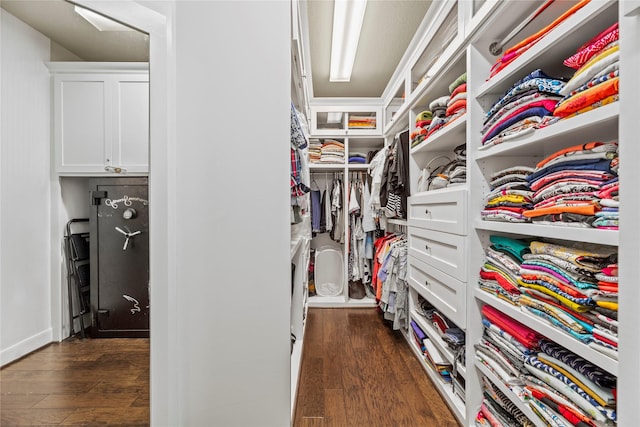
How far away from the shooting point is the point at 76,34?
3.65 feet

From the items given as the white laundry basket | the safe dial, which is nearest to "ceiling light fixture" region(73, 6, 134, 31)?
the safe dial

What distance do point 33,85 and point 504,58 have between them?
1757mm

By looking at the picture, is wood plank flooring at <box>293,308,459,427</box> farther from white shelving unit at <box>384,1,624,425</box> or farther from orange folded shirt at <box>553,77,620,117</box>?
orange folded shirt at <box>553,77,620,117</box>

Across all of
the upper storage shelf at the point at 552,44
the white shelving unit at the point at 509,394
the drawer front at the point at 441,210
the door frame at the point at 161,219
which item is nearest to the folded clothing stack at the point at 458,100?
the upper storage shelf at the point at 552,44

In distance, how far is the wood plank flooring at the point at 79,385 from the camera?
0.99 meters

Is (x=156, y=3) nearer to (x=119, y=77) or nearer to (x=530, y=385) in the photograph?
(x=119, y=77)

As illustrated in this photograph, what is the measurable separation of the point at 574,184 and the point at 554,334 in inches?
18.5

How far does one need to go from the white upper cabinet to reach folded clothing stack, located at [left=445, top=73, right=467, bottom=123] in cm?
146

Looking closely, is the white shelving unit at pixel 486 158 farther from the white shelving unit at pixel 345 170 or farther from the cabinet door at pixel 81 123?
the cabinet door at pixel 81 123

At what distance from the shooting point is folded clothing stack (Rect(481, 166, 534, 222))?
118 cm

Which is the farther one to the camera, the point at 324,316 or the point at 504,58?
the point at 324,316

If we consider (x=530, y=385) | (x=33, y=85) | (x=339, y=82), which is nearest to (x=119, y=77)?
(x=33, y=85)

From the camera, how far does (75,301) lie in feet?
3.91

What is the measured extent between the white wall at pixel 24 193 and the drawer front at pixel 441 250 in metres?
1.71
